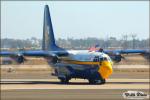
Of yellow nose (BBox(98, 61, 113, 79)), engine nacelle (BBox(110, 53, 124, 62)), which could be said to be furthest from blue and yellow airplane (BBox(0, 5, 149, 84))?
engine nacelle (BBox(110, 53, 124, 62))

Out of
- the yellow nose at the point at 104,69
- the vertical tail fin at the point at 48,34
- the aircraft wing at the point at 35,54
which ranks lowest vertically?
the yellow nose at the point at 104,69

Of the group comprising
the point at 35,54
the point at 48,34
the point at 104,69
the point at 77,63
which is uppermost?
the point at 48,34

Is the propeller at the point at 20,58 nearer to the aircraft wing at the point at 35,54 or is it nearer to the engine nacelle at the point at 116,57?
the aircraft wing at the point at 35,54

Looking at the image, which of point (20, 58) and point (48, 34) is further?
point (48, 34)

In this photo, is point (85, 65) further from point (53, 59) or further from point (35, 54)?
point (35, 54)

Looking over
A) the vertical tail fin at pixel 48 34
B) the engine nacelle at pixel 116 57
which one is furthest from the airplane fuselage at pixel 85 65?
the engine nacelle at pixel 116 57

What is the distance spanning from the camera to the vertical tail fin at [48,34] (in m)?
54.9

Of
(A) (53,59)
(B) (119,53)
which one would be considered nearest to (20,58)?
(A) (53,59)

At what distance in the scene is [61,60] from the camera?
171 feet

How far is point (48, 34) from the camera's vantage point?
5622cm

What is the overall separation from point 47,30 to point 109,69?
10.1 meters

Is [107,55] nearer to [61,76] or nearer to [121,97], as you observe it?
[61,76]

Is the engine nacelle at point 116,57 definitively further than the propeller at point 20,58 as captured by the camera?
Yes

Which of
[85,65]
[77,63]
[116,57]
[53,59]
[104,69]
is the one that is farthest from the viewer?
[116,57]
